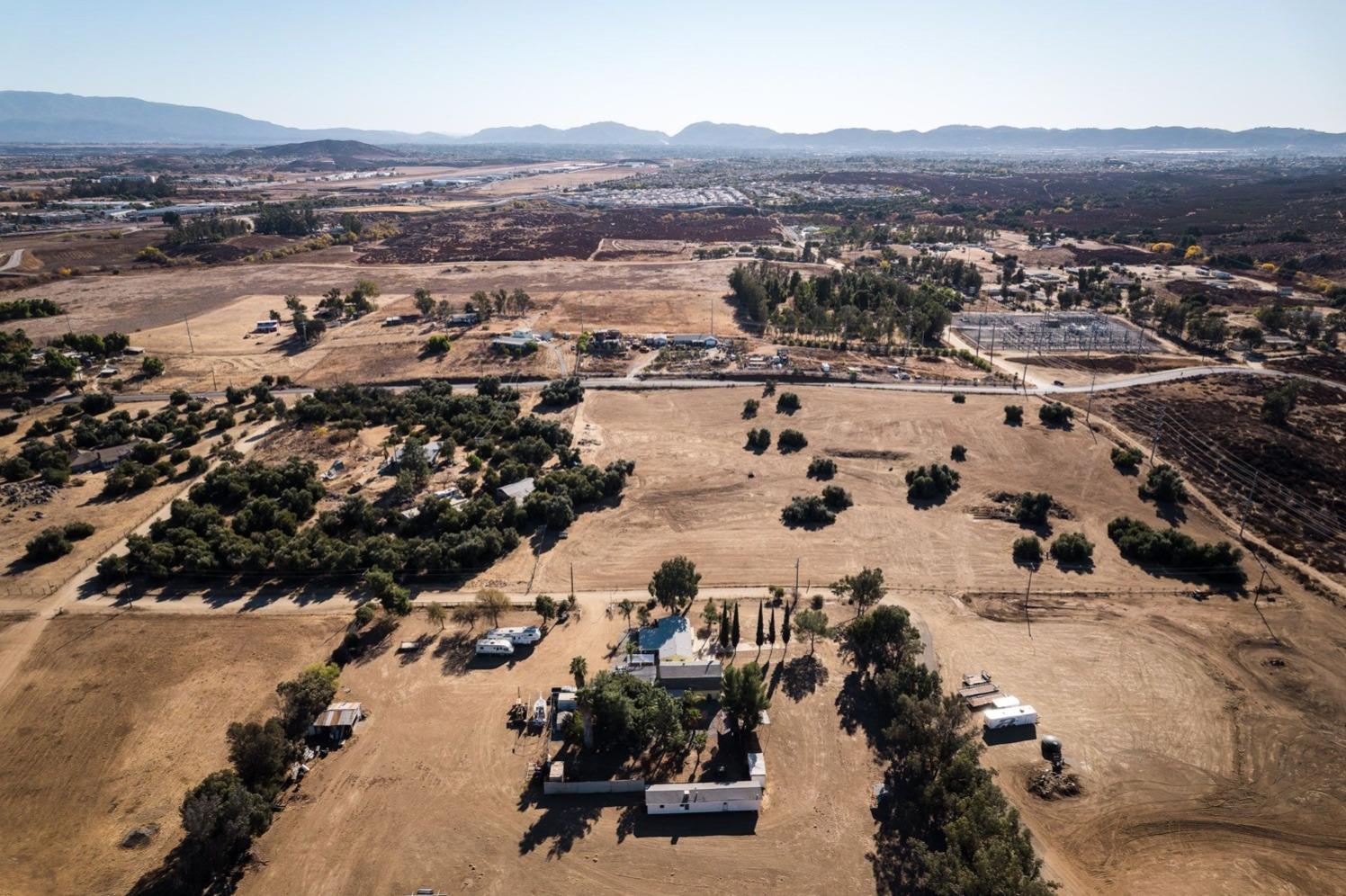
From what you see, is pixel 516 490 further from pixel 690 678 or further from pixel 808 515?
pixel 690 678

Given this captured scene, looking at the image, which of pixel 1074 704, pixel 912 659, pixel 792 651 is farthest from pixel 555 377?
pixel 1074 704

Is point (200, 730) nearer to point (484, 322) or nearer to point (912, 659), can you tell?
point (912, 659)

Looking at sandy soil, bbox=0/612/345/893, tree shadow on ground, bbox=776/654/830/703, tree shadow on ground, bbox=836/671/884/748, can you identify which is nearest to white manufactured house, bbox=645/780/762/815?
tree shadow on ground, bbox=836/671/884/748

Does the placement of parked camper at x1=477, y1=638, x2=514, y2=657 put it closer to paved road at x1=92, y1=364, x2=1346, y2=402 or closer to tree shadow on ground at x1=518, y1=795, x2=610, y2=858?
tree shadow on ground at x1=518, y1=795, x2=610, y2=858

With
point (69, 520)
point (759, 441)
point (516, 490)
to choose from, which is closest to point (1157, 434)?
point (759, 441)

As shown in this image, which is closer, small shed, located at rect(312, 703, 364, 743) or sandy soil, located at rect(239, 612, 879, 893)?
sandy soil, located at rect(239, 612, 879, 893)
